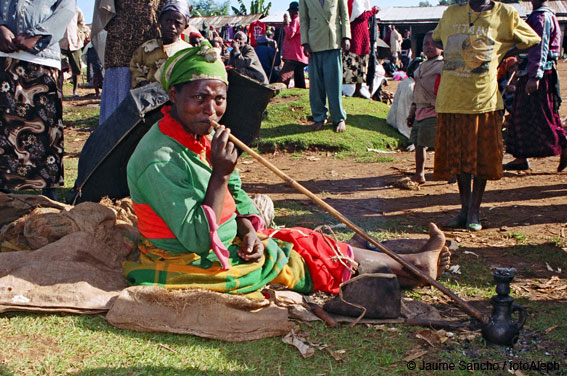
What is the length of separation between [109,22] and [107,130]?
6.14 ft

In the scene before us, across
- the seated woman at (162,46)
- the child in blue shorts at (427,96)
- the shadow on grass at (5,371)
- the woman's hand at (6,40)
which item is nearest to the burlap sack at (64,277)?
the shadow on grass at (5,371)

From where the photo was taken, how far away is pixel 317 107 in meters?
9.30

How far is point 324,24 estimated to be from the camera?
891 centimetres

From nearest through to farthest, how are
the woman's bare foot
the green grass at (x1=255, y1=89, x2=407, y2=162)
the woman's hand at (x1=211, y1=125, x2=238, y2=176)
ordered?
the woman's hand at (x1=211, y1=125, x2=238, y2=176) → the woman's bare foot → the green grass at (x1=255, y1=89, x2=407, y2=162)

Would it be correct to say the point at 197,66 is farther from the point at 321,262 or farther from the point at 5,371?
the point at 5,371

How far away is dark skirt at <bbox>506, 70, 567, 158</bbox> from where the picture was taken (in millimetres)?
7312

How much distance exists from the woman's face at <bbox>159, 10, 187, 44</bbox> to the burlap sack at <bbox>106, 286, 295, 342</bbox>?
3.18 metres

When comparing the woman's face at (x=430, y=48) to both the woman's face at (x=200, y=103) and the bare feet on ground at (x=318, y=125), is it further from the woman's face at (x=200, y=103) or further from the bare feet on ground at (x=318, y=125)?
the woman's face at (x=200, y=103)

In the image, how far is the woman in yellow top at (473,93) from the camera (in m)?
5.02

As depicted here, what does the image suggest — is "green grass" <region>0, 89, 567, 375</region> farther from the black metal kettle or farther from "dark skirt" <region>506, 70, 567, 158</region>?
"dark skirt" <region>506, 70, 567, 158</region>

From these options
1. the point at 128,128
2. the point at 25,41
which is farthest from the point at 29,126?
the point at 128,128

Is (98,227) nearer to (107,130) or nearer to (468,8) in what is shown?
(107,130)

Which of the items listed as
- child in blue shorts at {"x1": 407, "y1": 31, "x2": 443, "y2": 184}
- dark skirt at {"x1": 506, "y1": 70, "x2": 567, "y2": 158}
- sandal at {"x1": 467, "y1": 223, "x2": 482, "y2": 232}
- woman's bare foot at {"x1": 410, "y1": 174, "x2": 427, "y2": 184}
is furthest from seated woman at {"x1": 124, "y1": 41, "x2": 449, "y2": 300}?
dark skirt at {"x1": 506, "y1": 70, "x2": 567, "y2": 158}

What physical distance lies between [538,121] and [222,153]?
19.2 feet
